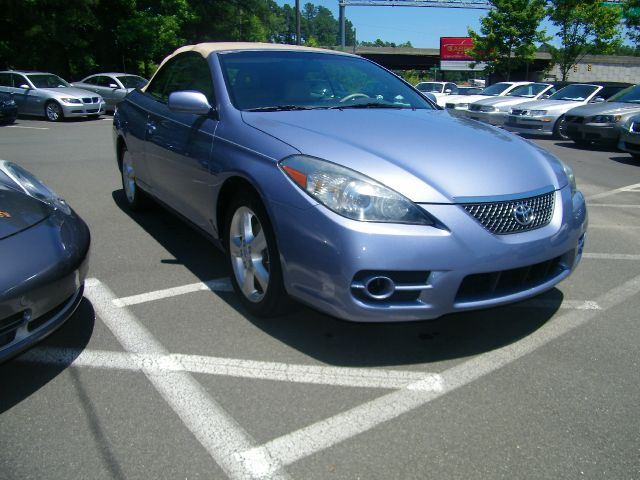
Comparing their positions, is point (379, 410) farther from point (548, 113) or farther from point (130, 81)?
point (130, 81)

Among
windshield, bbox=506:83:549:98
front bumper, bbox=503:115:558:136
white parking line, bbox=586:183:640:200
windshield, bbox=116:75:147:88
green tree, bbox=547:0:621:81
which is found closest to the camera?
white parking line, bbox=586:183:640:200

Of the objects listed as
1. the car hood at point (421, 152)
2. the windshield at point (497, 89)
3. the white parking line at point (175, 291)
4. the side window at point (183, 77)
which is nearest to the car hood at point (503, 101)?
the windshield at point (497, 89)

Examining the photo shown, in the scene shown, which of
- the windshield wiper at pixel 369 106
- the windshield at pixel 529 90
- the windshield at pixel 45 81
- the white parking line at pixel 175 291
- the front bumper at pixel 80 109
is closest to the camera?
the white parking line at pixel 175 291

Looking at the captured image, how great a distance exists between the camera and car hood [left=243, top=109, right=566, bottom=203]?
272cm

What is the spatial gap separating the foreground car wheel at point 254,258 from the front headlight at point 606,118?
1058 cm

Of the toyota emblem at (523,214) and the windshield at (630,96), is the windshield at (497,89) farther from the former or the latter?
the toyota emblem at (523,214)

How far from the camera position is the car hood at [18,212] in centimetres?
266

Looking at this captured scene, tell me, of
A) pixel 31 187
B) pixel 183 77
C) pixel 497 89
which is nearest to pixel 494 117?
pixel 497 89

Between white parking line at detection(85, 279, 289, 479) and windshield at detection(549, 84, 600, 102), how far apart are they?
546 inches

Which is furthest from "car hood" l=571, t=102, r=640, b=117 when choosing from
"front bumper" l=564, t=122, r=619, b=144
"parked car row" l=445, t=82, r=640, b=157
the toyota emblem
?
the toyota emblem

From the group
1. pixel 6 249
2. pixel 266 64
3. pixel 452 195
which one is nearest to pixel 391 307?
pixel 452 195

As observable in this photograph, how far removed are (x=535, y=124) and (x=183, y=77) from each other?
11092 millimetres

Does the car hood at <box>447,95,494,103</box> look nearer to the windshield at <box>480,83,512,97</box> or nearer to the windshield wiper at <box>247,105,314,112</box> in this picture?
the windshield at <box>480,83,512,97</box>

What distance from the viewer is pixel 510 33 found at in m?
33.6
